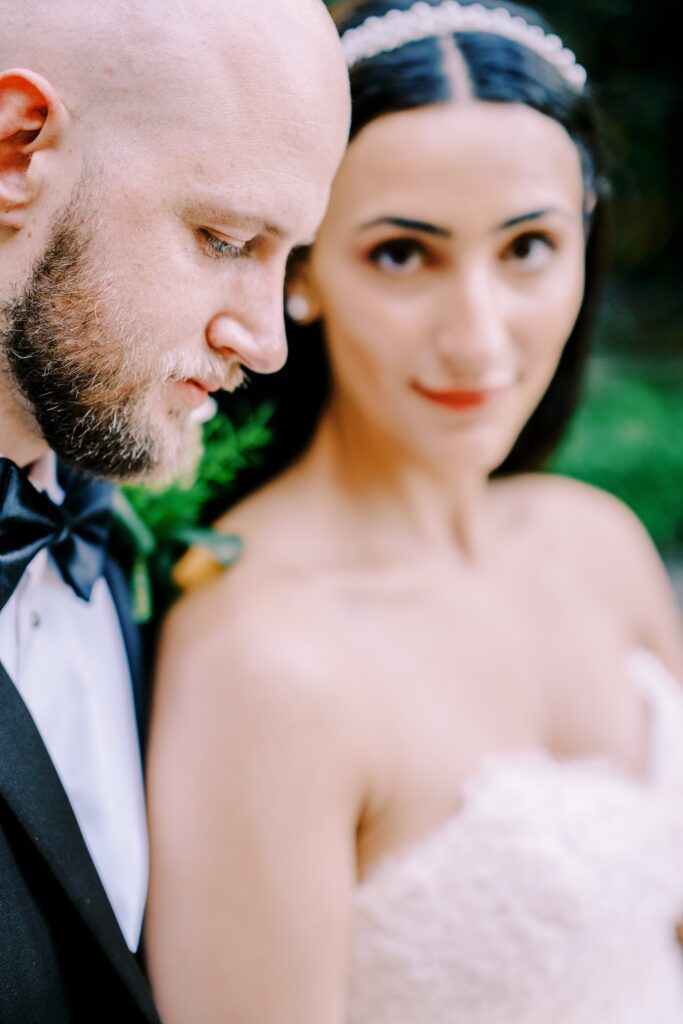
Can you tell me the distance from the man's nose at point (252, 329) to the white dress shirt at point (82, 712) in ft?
1.08

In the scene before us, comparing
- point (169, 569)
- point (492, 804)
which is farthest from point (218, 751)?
point (492, 804)

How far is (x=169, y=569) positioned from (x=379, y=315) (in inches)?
22.7

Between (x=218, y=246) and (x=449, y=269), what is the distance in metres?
0.56

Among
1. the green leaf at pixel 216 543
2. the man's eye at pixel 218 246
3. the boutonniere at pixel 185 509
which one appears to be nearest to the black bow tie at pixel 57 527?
the boutonniere at pixel 185 509

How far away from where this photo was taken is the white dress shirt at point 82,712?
1.34 metres

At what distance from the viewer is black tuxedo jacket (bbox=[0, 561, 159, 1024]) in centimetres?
114

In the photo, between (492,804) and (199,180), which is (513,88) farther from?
(492,804)

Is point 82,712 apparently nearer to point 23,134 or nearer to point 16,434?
point 16,434

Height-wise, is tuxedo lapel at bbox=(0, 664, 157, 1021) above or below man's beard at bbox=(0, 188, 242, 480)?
below

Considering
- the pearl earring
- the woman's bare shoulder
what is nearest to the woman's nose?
the pearl earring

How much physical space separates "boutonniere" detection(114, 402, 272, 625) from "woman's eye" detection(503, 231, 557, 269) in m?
0.55

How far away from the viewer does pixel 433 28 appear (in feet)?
5.62

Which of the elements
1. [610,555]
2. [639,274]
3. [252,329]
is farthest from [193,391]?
[639,274]

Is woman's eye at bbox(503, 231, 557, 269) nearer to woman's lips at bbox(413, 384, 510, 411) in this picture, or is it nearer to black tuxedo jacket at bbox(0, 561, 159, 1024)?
woman's lips at bbox(413, 384, 510, 411)
